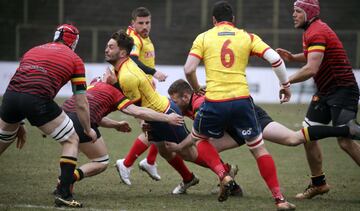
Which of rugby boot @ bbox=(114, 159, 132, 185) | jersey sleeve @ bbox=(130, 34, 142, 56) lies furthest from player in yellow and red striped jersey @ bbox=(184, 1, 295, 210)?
jersey sleeve @ bbox=(130, 34, 142, 56)

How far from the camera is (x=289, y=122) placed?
17312 mm

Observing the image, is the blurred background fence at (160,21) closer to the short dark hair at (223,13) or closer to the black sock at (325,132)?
the black sock at (325,132)

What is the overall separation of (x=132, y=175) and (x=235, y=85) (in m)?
3.31

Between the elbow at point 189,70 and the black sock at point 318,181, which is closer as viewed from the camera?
the elbow at point 189,70

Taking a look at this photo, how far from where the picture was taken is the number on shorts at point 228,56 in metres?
7.54

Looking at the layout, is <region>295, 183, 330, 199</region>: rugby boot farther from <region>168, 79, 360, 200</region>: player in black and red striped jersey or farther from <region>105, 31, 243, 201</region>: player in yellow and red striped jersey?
<region>105, 31, 243, 201</region>: player in yellow and red striped jersey

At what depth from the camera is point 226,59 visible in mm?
7539

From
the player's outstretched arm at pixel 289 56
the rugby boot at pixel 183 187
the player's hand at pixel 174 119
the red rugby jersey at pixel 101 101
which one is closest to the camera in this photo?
the player's hand at pixel 174 119

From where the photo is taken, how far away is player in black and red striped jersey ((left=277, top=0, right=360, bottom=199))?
26.8ft

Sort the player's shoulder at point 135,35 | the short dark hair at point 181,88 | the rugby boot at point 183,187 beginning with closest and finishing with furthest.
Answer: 1. the rugby boot at point 183,187
2. the short dark hair at point 181,88
3. the player's shoulder at point 135,35

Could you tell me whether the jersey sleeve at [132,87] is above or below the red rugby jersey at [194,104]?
above

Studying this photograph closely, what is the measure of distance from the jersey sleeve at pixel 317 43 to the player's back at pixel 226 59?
85 centimetres

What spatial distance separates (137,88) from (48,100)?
129cm

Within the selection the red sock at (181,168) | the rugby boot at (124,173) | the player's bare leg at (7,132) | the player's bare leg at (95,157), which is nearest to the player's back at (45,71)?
the player's bare leg at (7,132)
